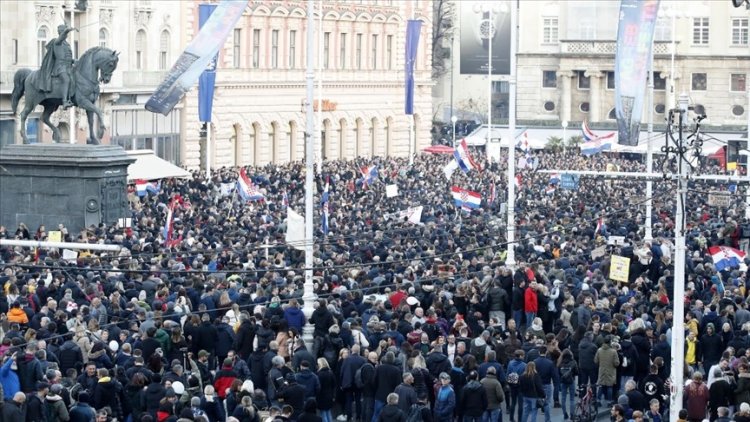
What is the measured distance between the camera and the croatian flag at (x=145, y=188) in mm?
55094

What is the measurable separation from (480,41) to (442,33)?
1902cm

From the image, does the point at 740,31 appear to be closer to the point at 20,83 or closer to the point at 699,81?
the point at 699,81

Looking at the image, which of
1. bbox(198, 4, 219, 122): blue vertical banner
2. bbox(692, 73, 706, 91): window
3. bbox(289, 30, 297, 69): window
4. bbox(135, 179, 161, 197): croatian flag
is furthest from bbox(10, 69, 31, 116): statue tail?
bbox(692, 73, 706, 91): window

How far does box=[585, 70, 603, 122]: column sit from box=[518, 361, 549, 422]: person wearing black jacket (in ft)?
264

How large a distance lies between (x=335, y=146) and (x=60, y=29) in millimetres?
42946

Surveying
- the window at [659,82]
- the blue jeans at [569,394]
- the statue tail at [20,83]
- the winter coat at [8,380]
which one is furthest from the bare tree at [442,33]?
the winter coat at [8,380]

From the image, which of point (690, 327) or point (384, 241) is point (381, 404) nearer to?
point (690, 327)

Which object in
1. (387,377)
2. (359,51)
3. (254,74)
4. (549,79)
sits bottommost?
(387,377)

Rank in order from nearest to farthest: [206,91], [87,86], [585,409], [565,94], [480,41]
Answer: [585,409] → [87,86] → [206,91] → [480,41] → [565,94]

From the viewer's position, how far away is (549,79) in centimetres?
11131

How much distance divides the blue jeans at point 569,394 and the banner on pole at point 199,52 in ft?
39.7

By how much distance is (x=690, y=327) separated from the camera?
31984mm

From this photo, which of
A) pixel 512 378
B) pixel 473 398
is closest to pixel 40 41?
pixel 512 378

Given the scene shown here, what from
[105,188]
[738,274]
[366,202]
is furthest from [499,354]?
[366,202]
